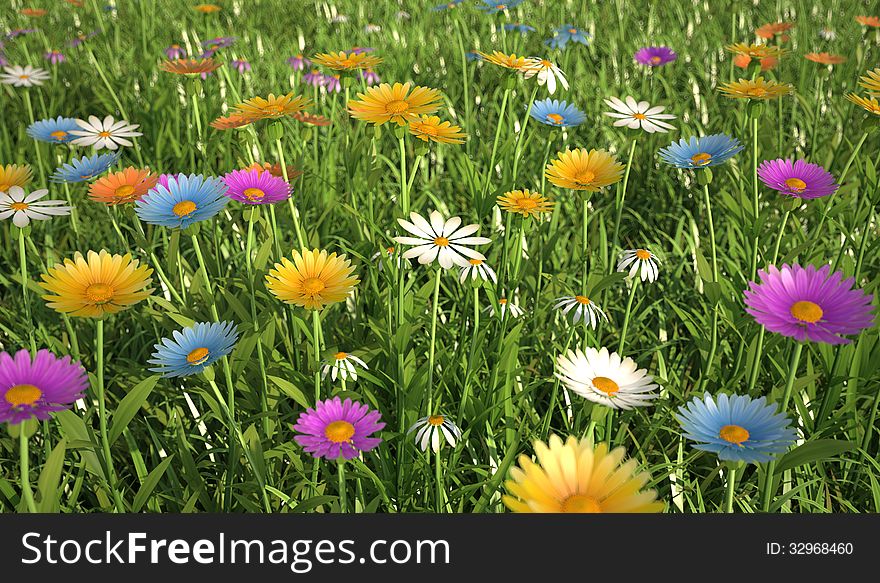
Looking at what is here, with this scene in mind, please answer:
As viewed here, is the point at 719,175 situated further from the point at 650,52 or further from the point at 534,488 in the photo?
the point at 534,488

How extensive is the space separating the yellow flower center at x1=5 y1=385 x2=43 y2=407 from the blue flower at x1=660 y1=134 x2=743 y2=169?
90cm

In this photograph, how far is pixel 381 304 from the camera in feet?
3.71

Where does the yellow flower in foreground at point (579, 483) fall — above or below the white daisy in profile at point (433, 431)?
below

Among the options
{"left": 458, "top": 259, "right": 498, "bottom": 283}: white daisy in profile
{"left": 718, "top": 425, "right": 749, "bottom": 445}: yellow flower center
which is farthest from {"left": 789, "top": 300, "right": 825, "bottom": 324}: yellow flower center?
{"left": 458, "top": 259, "right": 498, "bottom": 283}: white daisy in profile

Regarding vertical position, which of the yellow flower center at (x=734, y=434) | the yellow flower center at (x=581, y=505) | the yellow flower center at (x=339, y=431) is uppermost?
the yellow flower center at (x=339, y=431)

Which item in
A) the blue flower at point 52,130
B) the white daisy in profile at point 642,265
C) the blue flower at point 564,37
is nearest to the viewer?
the white daisy in profile at point 642,265

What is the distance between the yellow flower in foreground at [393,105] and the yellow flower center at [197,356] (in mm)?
414

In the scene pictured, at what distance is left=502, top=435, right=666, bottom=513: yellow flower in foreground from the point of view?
1.83 ft

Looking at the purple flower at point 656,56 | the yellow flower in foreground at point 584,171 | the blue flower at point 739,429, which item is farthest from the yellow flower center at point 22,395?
the purple flower at point 656,56

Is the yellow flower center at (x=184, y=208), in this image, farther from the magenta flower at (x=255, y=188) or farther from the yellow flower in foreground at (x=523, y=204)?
the yellow flower in foreground at (x=523, y=204)

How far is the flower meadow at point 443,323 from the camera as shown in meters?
0.73

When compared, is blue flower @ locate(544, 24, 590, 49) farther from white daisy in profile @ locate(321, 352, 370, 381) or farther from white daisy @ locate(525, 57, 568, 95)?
white daisy in profile @ locate(321, 352, 370, 381)

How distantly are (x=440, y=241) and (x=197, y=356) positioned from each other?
0.33 metres

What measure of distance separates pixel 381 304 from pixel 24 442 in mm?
596
